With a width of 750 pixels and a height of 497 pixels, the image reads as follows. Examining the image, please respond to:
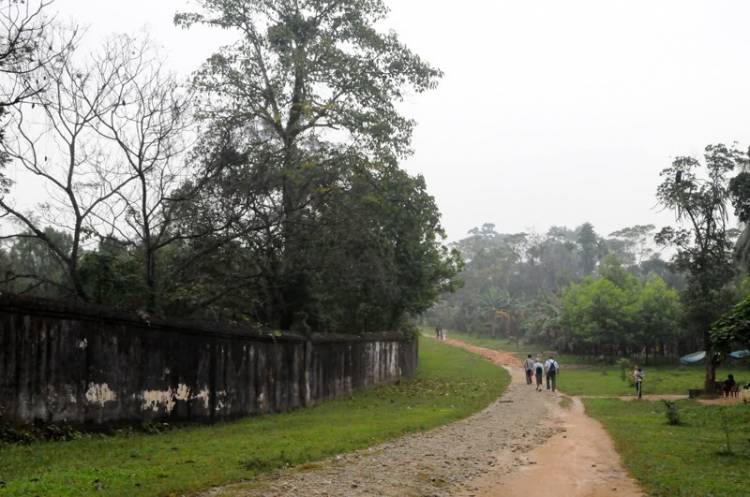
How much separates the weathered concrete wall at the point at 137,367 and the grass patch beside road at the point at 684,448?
803 centimetres

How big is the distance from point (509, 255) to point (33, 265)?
282 feet

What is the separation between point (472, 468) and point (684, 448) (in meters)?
4.54

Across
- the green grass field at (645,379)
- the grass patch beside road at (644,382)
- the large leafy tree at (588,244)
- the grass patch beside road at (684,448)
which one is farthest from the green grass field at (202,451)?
the large leafy tree at (588,244)

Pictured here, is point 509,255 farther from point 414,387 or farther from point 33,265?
point 33,265

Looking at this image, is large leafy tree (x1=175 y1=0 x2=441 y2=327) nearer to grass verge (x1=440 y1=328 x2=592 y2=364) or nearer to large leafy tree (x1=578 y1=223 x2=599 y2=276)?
Answer: grass verge (x1=440 y1=328 x2=592 y2=364)

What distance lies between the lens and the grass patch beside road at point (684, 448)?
8469 mm

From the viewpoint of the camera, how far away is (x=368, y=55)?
21.3 metres

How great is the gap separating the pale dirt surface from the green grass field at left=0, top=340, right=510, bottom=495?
0.46 metres

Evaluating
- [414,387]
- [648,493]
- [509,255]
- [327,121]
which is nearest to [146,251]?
[327,121]

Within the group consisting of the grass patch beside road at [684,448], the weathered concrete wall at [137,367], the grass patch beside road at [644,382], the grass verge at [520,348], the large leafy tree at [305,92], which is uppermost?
the large leafy tree at [305,92]

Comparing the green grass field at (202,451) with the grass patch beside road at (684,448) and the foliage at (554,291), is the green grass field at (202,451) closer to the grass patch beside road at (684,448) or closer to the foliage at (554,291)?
the grass patch beside road at (684,448)

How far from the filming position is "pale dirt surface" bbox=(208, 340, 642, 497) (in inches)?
311

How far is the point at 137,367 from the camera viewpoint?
11258 millimetres

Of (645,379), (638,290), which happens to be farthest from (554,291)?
(645,379)
